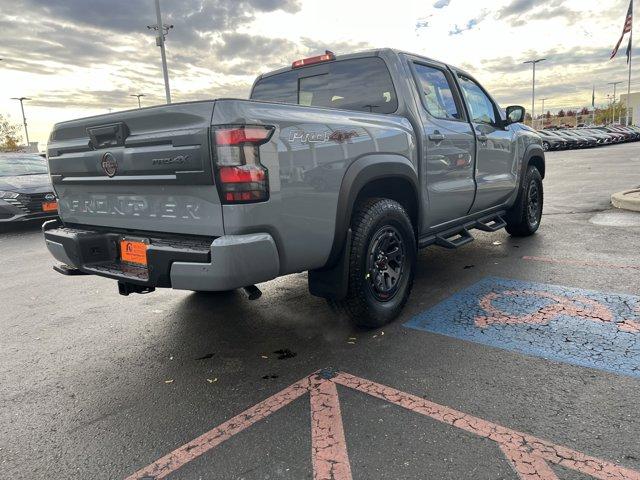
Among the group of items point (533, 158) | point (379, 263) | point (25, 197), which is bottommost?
point (379, 263)

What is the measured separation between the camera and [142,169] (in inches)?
111

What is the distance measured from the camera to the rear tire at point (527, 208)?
6.01 m

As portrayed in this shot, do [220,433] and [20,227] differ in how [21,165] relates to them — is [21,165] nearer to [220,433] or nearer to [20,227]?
[20,227]

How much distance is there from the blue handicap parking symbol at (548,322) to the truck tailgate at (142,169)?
1.92 meters

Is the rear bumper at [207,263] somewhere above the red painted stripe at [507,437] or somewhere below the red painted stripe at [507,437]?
above

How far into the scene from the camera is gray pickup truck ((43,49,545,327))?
2.54m

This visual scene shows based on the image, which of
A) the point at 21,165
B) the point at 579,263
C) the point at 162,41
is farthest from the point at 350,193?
the point at 162,41

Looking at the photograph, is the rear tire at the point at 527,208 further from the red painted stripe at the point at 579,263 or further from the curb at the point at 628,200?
the curb at the point at 628,200

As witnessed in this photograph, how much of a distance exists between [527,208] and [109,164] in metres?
5.07

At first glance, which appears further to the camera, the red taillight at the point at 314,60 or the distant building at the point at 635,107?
the distant building at the point at 635,107

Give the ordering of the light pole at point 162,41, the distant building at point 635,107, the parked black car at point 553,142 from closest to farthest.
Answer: the light pole at point 162,41 < the parked black car at point 553,142 < the distant building at point 635,107

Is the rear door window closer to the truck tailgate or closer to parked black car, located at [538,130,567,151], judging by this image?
the truck tailgate

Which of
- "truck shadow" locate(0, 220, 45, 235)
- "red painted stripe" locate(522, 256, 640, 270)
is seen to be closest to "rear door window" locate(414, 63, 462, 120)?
"red painted stripe" locate(522, 256, 640, 270)

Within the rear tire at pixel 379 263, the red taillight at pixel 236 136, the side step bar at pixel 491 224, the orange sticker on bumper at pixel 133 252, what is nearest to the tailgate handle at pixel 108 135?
the orange sticker on bumper at pixel 133 252
